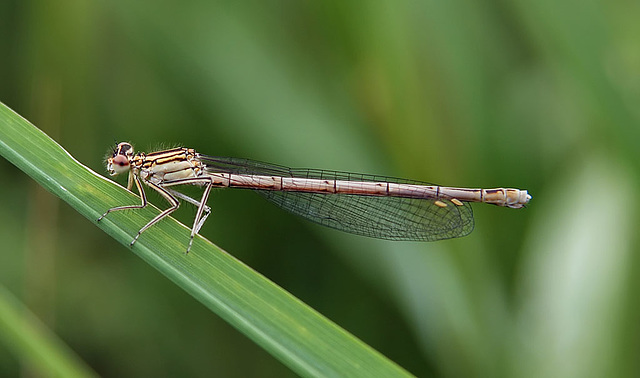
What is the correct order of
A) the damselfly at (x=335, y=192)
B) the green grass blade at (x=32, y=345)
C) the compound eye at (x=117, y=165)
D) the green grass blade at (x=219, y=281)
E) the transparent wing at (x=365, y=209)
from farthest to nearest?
the transparent wing at (x=365, y=209) → the damselfly at (x=335, y=192) → the compound eye at (x=117, y=165) → the green grass blade at (x=32, y=345) → the green grass blade at (x=219, y=281)

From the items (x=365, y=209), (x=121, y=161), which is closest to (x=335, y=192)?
(x=365, y=209)

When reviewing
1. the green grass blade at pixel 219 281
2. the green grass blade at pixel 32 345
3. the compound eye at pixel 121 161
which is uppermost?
the compound eye at pixel 121 161

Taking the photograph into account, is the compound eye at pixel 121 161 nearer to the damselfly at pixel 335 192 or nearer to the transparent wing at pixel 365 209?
the damselfly at pixel 335 192

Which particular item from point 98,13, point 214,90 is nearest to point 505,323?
point 214,90

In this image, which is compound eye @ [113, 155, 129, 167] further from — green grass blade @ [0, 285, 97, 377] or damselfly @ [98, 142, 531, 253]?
green grass blade @ [0, 285, 97, 377]

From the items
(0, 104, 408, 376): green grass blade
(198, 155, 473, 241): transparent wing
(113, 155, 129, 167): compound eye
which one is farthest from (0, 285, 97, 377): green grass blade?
(198, 155, 473, 241): transparent wing

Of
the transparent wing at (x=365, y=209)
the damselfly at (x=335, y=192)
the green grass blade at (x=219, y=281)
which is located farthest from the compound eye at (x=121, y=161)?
the green grass blade at (x=219, y=281)

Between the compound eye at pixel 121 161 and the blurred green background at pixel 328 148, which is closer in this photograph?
the compound eye at pixel 121 161

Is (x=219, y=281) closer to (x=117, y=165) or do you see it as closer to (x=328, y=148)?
(x=117, y=165)

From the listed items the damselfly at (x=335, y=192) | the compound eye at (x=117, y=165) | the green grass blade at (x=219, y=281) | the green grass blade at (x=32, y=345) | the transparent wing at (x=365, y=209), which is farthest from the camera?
the transparent wing at (x=365, y=209)
